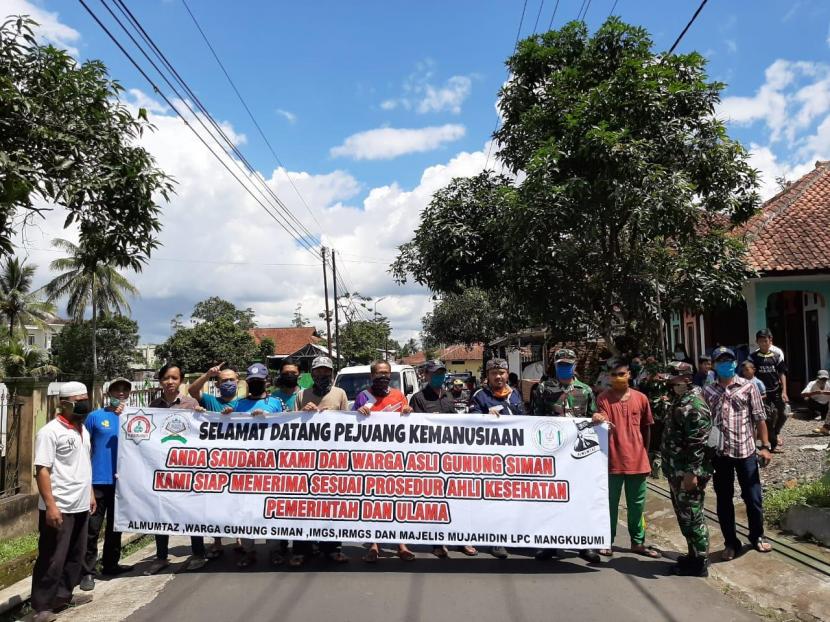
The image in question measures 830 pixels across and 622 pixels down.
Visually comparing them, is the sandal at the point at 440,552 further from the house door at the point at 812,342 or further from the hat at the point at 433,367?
the house door at the point at 812,342

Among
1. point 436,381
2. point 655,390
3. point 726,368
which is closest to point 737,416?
→ point 726,368

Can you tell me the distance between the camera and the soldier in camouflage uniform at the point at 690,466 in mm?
5305

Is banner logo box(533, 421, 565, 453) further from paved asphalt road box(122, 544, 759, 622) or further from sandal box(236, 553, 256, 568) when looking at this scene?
sandal box(236, 553, 256, 568)

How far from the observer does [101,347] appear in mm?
39625

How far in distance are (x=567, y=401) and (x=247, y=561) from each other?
3.19m

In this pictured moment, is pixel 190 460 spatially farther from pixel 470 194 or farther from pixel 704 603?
pixel 470 194

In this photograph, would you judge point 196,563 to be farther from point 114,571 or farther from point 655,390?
point 655,390

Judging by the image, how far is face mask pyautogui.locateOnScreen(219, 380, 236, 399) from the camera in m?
6.20

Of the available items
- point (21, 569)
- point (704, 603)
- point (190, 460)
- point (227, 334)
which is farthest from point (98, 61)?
point (227, 334)

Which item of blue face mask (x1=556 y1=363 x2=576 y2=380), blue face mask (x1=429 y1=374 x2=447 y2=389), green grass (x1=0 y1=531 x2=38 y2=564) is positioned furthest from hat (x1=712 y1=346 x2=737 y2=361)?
green grass (x1=0 y1=531 x2=38 y2=564)

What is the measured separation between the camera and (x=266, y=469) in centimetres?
582

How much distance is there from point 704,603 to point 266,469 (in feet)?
11.8

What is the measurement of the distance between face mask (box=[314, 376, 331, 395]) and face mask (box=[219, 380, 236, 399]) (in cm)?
77

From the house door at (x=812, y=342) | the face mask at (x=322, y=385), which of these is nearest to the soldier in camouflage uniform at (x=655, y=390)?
the face mask at (x=322, y=385)
